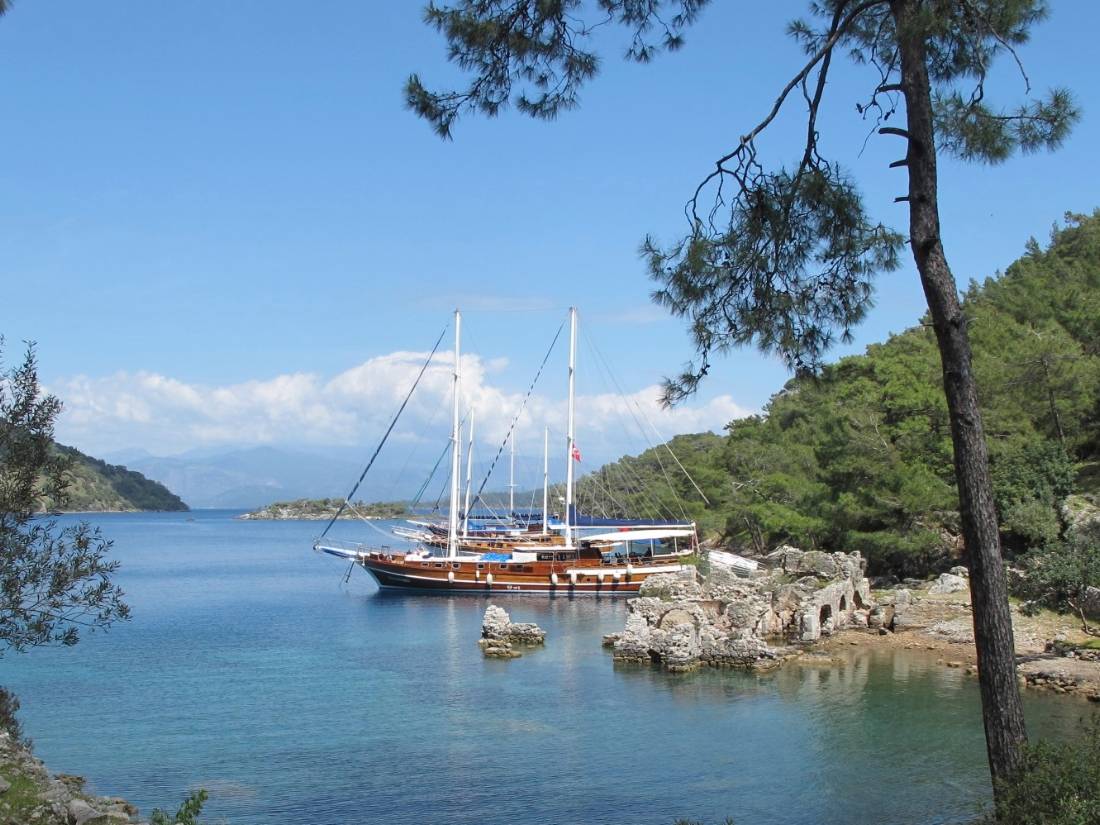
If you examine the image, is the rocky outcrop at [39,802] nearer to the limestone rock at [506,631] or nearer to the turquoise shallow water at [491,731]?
the turquoise shallow water at [491,731]

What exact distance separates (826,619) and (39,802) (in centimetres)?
2711

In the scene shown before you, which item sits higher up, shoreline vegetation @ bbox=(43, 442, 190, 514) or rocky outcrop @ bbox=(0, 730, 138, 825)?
shoreline vegetation @ bbox=(43, 442, 190, 514)

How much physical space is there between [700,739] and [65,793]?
41.7 ft

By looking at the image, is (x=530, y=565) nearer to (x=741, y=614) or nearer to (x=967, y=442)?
(x=741, y=614)

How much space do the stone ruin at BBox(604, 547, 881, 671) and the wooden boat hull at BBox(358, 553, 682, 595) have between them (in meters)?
14.6

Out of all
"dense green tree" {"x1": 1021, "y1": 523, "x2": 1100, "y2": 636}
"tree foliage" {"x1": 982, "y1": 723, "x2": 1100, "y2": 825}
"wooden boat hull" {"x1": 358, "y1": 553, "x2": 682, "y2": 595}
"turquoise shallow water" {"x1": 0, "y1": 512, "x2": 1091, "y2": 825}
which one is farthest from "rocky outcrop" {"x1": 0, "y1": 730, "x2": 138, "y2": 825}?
"wooden boat hull" {"x1": 358, "y1": 553, "x2": 682, "y2": 595}

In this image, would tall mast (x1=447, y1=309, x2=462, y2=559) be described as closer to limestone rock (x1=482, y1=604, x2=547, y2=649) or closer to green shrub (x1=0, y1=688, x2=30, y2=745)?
limestone rock (x1=482, y1=604, x2=547, y2=649)

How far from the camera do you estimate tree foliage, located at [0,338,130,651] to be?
452 inches

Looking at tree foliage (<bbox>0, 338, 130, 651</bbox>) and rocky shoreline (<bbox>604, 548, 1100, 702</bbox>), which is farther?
rocky shoreline (<bbox>604, 548, 1100, 702</bbox>)

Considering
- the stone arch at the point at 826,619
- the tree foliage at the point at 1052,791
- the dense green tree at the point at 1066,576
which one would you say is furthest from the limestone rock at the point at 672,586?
the tree foliage at the point at 1052,791

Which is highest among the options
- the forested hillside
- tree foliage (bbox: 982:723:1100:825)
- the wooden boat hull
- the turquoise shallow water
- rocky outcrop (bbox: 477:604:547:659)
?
the forested hillside

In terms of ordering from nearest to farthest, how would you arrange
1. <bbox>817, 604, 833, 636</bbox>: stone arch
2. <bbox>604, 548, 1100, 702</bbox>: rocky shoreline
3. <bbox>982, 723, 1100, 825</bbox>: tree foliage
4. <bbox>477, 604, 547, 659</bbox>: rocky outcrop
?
<bbox>982, 723, 1100, 825</bbox>: tree foliage
<bbox>604, 548, 1100, 702</bbox>: rocky shoreline
<bbox>817, 604, 833, 636</bbox>: stone arch
<bbox>477, 604, 547, 659</bbox>: rocky outcrop

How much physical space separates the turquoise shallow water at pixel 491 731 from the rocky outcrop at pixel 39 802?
3.72 m

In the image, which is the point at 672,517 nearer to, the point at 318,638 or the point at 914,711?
the point at 318,638
